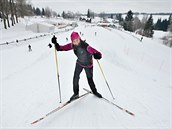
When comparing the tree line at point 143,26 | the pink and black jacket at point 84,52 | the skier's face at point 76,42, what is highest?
the tree line at point 143,26

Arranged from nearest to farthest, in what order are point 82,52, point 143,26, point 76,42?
point 76,42 < point 82,52 < point 143,26

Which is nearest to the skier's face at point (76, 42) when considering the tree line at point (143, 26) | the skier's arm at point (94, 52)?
the skier's arm at point (94, 52)

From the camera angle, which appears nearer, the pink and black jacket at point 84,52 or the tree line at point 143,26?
the pink and black jacket at point 84,52

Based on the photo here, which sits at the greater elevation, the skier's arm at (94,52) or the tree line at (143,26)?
the tree line at (143,26)

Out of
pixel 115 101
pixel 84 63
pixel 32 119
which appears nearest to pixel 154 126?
pixel 115 101

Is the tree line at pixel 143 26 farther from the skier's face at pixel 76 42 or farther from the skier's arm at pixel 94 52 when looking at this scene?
the skier's face at pixel 76 42

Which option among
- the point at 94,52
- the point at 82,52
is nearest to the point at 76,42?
the point at 82,52

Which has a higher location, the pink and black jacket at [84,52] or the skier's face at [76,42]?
the skier's face at [76,42]

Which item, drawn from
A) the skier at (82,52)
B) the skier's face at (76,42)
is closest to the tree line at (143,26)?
the skier at (82,52)

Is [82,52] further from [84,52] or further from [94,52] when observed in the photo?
[94,52]

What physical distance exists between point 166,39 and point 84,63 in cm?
5835

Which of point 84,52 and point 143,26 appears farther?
point 143,26

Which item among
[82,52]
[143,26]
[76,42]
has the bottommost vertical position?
[82,52]

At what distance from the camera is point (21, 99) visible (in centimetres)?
529
